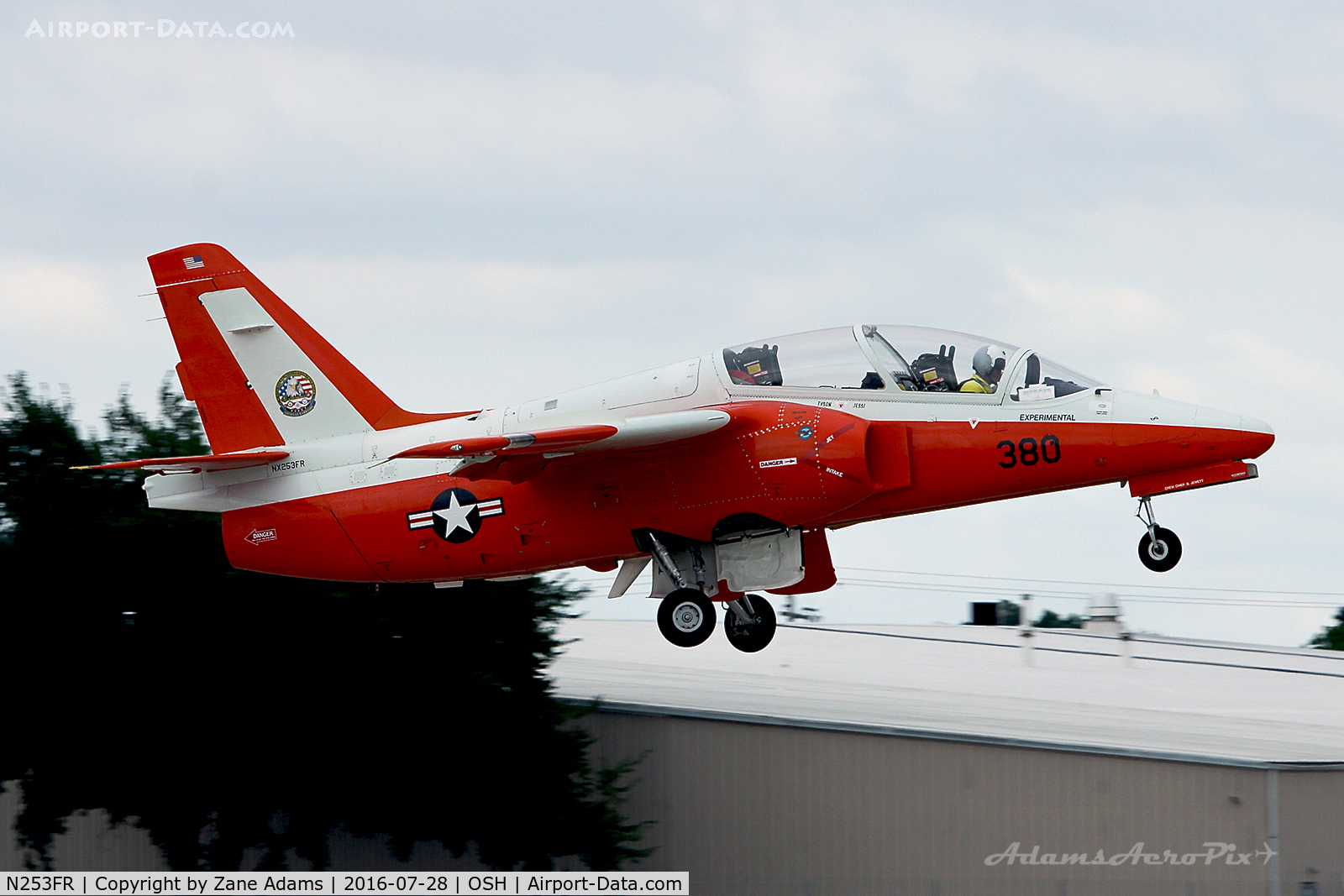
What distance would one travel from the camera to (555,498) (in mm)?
19281

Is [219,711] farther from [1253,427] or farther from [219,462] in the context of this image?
[1253,427]

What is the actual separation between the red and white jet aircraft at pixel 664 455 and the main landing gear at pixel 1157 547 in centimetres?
2

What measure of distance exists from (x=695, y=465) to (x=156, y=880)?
12.9 metres

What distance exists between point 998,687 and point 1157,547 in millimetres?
12110

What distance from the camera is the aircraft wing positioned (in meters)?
17.0

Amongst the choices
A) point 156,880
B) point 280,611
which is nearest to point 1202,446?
point 280,611

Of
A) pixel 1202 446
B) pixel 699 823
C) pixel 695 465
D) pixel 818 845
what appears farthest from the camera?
pixel 699 823

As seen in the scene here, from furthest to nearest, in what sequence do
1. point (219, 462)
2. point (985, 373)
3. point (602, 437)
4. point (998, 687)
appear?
point (998, 687) < point (219, 462) < point (985, 373) < point (602, 437)

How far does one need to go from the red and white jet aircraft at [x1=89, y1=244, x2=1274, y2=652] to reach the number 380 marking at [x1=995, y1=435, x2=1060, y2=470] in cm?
4

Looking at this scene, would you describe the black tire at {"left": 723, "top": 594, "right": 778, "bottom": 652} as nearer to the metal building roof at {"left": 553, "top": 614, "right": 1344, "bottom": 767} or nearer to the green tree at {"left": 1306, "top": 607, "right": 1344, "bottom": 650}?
the metal building roof at {"left": 553, "top": 614, "right": 1344, "bottom": 767}

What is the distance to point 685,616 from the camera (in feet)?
62.7

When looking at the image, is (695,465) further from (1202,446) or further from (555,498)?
(1202,446)

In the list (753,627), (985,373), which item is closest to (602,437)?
(753,627)

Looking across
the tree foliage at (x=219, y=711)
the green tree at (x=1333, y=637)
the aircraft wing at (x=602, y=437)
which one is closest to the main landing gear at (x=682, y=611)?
the aircraft wing at (x=602, y=437)
